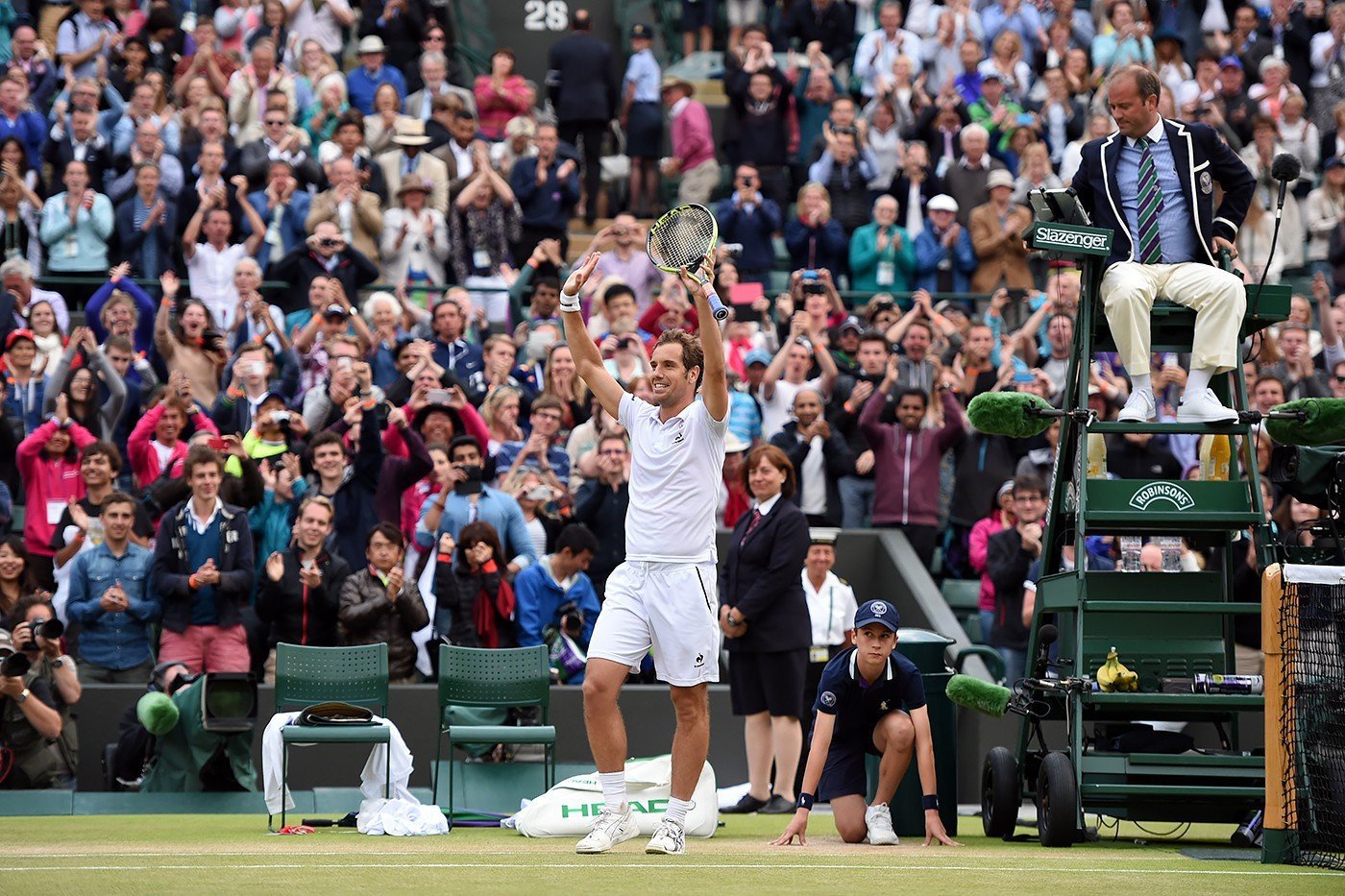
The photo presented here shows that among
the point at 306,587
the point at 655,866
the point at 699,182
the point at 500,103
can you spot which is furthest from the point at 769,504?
the point at 500,103

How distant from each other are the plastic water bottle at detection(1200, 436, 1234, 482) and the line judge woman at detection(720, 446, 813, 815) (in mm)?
2692

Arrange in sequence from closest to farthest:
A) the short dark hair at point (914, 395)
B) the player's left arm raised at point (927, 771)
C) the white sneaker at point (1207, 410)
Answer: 1. the player's left arm raised at point (927, 771)
2. the white sneaker at point (1207, 410)
3. the short dark hair at point (914, 395)

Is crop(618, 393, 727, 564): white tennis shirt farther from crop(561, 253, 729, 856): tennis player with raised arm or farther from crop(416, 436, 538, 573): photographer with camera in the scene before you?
crop(416, 436, 538, 573): photographer with camera

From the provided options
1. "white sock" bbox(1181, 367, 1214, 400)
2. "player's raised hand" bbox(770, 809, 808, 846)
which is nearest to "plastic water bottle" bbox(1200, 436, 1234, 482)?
"white sock" bbox(1181, 367, 1214, 400)

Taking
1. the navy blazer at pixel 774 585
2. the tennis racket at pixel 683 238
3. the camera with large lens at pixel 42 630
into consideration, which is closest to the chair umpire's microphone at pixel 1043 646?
the navy blazer at pixel 774 585

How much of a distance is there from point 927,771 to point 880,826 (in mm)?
412

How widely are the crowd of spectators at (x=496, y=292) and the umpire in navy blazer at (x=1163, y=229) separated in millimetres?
4069

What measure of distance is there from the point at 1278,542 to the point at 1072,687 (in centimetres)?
132

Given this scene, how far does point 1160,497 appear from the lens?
32.4ft

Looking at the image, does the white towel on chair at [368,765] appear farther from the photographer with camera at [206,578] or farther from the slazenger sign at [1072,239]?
the slazenger sign at [1072,239]

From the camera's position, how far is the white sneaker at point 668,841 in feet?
27.4

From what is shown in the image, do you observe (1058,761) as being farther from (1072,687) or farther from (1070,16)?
(1070,16)

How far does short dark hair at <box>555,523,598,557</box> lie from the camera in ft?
45.4

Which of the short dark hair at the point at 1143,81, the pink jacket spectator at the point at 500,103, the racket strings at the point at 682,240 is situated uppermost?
the pink jacket spectator at the point at 500,103
